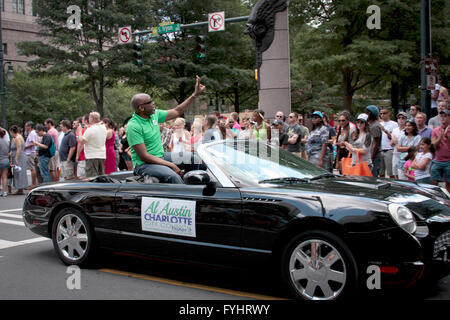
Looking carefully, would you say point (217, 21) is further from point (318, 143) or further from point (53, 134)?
point (318, 143)

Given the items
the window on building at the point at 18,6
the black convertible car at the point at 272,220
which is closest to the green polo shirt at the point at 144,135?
the black convertible car at the point at 272,220

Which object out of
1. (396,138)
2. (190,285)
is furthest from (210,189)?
(396,138)

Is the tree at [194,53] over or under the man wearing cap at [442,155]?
over

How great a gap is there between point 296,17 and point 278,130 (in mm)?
19737

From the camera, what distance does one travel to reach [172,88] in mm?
33469

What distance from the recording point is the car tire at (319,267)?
3736mm

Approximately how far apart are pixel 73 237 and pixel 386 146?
305 inches

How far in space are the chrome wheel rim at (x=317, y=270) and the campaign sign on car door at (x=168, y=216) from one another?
3.41 feet

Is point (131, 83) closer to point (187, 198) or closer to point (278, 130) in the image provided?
point (278, 130)

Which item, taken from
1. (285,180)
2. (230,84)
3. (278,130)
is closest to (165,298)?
(285,180)

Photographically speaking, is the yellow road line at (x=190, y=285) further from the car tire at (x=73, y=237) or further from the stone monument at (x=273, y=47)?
the stone monument at (x=273, y=47)

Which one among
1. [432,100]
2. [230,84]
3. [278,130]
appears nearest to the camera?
[278,130]

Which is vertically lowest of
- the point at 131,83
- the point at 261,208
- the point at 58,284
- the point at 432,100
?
the point at 58,284

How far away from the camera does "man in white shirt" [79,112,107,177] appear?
10.7 metres
